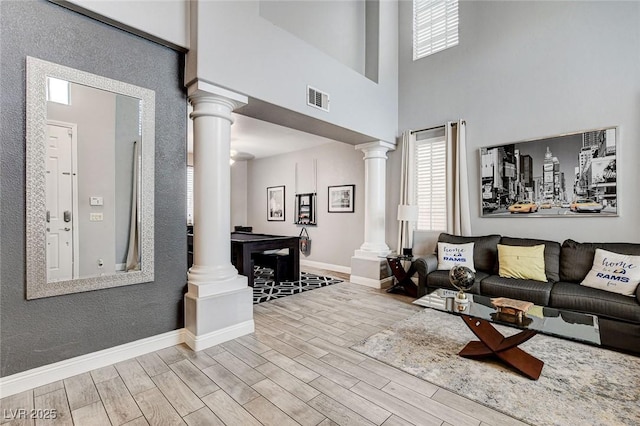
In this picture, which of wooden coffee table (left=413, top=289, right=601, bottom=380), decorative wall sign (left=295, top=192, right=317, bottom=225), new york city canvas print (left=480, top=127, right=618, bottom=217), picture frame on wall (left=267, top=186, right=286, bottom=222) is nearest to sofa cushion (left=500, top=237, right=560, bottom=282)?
new york city canvas print (left=480, top=127, right=618, bottom=217)

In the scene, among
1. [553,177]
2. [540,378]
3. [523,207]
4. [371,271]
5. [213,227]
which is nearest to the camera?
[540,378]

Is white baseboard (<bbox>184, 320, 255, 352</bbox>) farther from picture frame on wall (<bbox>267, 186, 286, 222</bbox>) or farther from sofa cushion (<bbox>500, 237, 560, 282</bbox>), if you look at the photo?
picture frame on wall (<bbox>267, 186, 286, 222</bbox>)

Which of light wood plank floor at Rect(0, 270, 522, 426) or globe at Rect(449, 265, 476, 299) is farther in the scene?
globe at Rect(449, 265, 476, 299)

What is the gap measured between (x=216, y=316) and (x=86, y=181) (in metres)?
1.57

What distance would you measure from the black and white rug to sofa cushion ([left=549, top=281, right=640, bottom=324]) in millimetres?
3137

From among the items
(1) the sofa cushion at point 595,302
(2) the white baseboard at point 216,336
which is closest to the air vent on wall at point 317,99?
(2) the white baseboard at point 216,336

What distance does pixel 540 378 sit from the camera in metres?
2.18

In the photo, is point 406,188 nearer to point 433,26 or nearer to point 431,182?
point 431,182

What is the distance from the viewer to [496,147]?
4184 mm

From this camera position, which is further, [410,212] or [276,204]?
[276,204]

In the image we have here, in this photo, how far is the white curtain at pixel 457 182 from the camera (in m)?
4.38

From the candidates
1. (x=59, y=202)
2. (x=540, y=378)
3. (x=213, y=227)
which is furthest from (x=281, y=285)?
(x=540, y=378)

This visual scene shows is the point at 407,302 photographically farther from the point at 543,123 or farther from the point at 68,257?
the point at 68,257

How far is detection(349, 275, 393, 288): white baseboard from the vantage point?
4.89 metres
